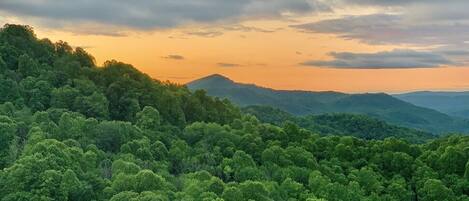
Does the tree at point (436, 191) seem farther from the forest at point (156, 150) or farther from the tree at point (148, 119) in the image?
the tree at point (148, 119)

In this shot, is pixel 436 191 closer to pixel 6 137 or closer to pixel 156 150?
pixel 156 150

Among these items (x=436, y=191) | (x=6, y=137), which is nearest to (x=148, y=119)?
(x=6, y=137)

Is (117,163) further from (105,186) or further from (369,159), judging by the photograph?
(369,159)

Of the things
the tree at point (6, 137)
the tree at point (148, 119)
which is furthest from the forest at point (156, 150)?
the tree at point (148, 119)

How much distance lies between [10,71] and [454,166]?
258ft

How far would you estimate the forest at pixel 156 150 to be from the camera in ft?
168

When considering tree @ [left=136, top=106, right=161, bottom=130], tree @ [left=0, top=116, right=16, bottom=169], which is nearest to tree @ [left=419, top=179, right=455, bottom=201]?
tree @ [left=136, top=106, right=161, bottom=130]

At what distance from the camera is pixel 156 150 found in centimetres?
7531

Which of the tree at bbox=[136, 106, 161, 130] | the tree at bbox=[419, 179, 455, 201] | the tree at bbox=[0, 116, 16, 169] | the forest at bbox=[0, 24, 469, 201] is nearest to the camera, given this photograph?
the forest at bbox=[0, 24, 469, 201]

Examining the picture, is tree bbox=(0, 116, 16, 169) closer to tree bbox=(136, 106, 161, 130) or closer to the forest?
the forest

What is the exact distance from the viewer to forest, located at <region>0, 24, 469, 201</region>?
51.2 meters

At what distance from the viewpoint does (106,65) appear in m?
116

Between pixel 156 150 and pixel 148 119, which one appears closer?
pixel 156 150

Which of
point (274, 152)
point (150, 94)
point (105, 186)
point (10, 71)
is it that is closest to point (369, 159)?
point (274, 152)
